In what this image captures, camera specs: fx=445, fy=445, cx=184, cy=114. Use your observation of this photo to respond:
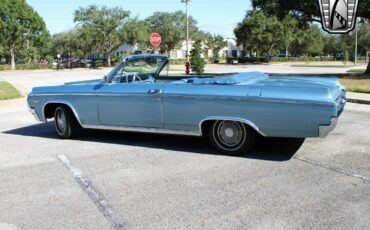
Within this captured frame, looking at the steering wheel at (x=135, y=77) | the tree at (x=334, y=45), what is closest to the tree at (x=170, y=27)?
the tree at (x=334, y=45)

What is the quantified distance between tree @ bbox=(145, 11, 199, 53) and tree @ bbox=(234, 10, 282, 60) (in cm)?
1340

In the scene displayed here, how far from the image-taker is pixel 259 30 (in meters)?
61.2

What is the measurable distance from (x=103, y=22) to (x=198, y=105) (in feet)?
180

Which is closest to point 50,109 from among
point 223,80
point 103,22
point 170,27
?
point 223,80

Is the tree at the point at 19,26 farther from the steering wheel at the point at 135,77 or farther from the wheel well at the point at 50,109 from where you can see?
the steering wheel at the point at 135,77

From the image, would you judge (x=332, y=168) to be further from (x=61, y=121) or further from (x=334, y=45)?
(x=334, y=45)

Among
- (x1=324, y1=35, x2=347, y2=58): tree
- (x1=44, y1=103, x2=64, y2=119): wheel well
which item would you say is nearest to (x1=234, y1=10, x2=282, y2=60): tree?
(x1=324, y1=35, x2=347, y2=58): tree

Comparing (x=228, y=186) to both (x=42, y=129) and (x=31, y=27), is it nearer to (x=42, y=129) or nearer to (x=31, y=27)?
(x=42, y=129)

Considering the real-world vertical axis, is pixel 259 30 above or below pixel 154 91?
above

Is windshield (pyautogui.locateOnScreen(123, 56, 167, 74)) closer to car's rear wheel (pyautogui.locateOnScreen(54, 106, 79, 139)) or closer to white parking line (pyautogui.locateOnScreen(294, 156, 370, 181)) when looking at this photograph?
car's rear wheel (pyautogui.locateOnScreen(54, 106, 79, 139))

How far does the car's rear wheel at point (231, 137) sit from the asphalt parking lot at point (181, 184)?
0.42 ft

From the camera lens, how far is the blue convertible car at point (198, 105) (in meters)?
5.39

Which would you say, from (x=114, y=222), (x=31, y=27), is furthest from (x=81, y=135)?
(x=31, y=27)

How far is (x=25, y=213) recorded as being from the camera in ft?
13.7
